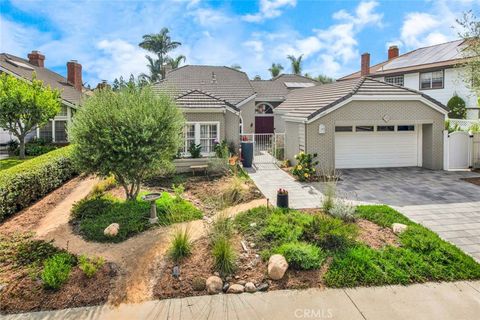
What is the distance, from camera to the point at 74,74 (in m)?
32.0

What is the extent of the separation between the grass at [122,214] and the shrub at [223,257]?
6.44 ft

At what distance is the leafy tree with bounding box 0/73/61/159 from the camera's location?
18125mm

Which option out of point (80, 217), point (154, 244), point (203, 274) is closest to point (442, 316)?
point (203, 274)

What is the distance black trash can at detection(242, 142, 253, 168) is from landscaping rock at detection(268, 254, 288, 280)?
11.4m

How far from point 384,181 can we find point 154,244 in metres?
10.2

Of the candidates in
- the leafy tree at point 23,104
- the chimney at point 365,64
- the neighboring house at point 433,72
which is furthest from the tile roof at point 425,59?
the leafy tree at point 23,104

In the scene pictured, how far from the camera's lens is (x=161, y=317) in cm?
526

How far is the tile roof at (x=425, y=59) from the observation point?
25.5m

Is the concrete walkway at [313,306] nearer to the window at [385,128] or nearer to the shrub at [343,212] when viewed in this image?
the shrub at [343,212]

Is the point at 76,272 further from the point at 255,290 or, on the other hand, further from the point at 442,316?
the point at 442,316

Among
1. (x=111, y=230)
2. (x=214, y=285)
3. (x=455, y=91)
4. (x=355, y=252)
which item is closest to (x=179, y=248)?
(x=214, y=285)

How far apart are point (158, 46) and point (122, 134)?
3790 centimetres

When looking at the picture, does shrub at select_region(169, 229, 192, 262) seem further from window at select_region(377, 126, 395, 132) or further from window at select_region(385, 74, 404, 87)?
window at select_region(385, 74, 404, 87)

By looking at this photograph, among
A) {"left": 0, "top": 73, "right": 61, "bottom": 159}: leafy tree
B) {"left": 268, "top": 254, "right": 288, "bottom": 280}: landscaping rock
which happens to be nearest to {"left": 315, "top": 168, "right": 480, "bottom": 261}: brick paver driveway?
{"left": 268, "top": 254, "right": 288, "bottom": 280}: landscaping rock
